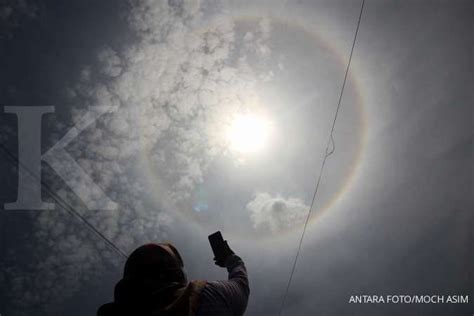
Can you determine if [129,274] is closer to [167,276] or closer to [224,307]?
[167,276]

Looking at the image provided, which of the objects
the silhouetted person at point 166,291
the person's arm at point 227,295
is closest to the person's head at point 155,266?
the silhouetted person at point 166,291

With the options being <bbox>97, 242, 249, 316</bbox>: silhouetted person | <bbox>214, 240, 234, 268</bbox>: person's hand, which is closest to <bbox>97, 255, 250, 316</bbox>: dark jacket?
<bbox>97, 242, 249, 316</bbox>: silhouetted person

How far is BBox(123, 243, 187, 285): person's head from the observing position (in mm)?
1778

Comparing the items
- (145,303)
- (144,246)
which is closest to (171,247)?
(144,246)

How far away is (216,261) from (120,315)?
2.79 ft

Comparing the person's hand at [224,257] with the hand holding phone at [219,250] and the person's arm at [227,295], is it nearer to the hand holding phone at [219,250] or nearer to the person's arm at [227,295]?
the hand holding phone at [219,250]

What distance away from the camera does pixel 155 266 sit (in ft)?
5.97

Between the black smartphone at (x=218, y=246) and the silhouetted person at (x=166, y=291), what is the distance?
1.01 ft

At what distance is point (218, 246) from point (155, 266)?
600 mm

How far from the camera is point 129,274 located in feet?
5.89

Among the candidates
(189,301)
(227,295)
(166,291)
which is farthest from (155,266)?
(227,295)

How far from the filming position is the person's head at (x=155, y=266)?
178 centimetres

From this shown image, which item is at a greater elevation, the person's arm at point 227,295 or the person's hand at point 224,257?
the person's hand at point 224,257

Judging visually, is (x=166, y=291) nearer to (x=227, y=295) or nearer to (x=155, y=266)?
(x=155, y=266)
